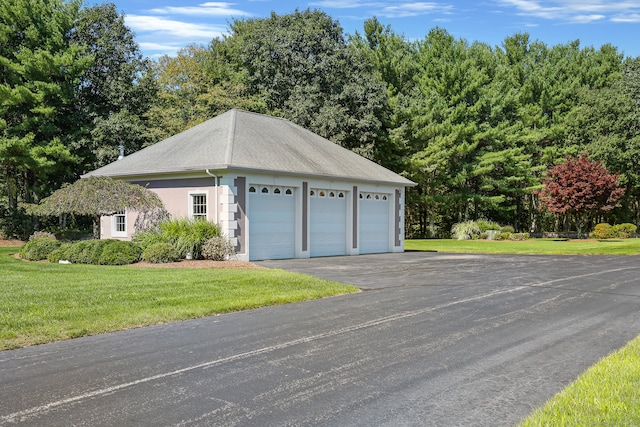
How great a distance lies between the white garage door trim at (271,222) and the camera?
20.5 m

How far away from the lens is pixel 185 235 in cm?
1916

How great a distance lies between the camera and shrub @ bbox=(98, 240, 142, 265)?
703 inches

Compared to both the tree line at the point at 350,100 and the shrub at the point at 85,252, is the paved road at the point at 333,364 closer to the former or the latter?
the shrub at the point at 85,252

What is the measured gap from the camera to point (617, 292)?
42.5ft

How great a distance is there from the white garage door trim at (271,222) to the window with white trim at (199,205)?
1.73 m

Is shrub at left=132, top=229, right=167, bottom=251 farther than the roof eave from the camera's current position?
No

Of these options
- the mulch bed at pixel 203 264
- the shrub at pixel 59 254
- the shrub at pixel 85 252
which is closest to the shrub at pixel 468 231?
the mulch bed at pixel 203 264

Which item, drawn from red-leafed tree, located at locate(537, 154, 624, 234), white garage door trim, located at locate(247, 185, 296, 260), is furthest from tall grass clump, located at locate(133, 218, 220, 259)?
red-leafed tree, located at locate(537, 154, 624, 234)

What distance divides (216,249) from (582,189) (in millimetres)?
29724

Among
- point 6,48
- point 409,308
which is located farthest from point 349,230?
point 6,48

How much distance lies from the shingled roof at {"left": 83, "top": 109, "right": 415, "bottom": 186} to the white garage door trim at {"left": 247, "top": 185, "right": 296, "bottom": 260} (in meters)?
1.00

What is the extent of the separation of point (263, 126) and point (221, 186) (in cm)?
638

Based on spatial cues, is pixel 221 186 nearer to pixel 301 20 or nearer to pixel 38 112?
pixel 38 112

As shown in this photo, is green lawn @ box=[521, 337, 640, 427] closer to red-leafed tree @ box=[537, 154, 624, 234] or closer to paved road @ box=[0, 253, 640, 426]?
paved road @ box=[0, 253, 640, 426]
